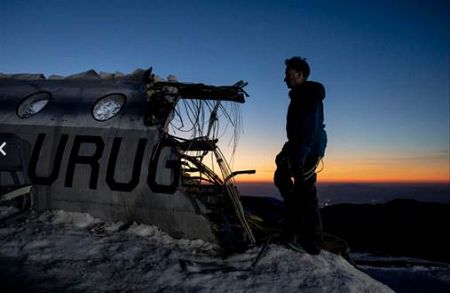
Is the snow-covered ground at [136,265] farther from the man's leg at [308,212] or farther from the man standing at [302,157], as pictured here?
the man standing at [302,157]

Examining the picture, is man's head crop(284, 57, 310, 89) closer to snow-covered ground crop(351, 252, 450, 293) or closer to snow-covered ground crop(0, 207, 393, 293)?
snow-covered ground crop(0, 207, 393, 293)

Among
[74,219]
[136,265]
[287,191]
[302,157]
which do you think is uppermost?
[302,157]

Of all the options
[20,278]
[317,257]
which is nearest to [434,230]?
[317,257]

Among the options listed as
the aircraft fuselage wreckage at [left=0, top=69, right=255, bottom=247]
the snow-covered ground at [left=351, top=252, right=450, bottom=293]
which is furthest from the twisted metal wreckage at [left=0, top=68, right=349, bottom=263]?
the snow-covered ground at [left=351, top=252, right=450, bottom=293]

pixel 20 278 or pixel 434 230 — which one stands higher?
pixel 20 278

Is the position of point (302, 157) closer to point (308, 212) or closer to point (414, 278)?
point (308, 212)

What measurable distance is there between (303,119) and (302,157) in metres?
0.50

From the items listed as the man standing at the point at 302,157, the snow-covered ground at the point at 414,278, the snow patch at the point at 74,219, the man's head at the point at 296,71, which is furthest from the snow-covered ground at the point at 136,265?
the snow-covered ground at the point at 414,278

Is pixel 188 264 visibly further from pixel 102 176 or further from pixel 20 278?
pixel 102 176

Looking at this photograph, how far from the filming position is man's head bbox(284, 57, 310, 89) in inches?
213

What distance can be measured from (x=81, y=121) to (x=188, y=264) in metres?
3.31

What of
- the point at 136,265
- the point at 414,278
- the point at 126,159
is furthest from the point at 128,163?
the point at 414,278

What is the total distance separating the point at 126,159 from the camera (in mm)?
6078

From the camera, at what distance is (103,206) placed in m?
6.10
